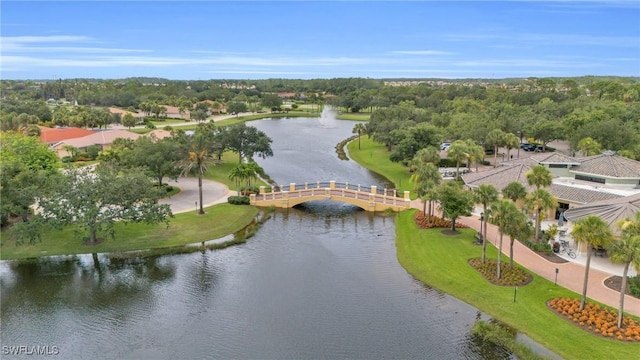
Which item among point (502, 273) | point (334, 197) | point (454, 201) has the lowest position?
point (502, 273)

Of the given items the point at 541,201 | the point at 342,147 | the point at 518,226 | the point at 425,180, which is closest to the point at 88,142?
A: the point at 342,147

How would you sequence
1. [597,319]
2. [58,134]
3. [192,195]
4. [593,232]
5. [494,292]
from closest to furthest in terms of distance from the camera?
[597,319] < [593,232] < [494,292] < [192,195] < [58,134]

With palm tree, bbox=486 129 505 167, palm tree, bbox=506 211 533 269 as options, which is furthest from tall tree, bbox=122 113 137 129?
palm tree, bbox=506 211 533 269

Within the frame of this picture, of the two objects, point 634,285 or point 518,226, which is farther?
point 518,226

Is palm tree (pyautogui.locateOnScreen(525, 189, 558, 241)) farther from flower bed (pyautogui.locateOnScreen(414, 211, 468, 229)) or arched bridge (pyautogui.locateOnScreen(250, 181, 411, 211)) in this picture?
arched bridge (pyautogui.locateOnScreen(250, 181, 411, 211))

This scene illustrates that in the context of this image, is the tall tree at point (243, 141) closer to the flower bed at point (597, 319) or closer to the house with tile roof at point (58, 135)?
the house with tile roof at point (58, 135)

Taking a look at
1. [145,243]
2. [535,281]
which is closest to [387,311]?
[535,281]

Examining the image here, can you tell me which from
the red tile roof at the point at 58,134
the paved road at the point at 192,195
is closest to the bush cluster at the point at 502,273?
the paved road at the point at 192,195

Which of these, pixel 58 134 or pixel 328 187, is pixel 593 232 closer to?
pixel 328 187
